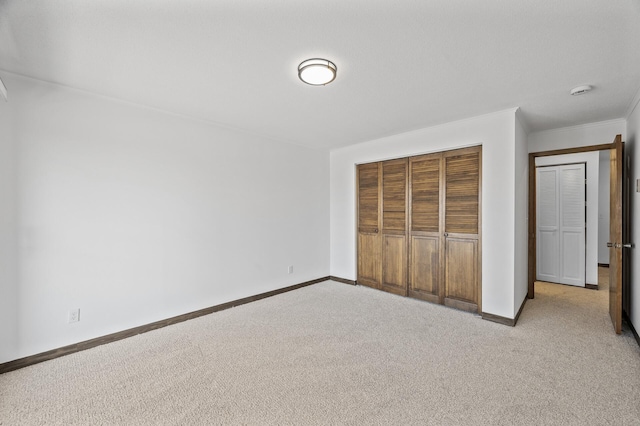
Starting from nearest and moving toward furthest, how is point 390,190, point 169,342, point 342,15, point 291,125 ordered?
point 342,15, point 169,342, point 291,125, point 390,190

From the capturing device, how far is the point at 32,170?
8.12ft

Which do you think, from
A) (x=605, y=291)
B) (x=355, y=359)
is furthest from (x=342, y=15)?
(x=605, y=291)

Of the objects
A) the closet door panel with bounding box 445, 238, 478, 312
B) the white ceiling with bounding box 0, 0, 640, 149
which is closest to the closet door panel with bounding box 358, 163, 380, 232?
the closet door panel with bounding box 445, 238, 478, 312

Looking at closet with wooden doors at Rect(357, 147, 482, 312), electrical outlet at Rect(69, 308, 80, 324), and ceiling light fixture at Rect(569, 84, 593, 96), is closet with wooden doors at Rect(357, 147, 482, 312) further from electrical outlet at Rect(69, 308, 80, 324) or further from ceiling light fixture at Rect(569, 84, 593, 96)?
electrical outlet at Rect(69, 308, 80, 324)

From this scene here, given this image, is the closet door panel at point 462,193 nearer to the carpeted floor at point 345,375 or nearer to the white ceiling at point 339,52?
the white ceiling at point 339,52

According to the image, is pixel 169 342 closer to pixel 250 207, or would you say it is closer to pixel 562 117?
pixel 250 207

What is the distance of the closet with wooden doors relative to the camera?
11.9ft

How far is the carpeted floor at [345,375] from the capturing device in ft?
6.05

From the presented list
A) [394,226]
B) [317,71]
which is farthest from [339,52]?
[394,226]

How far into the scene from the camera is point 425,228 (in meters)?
4.05

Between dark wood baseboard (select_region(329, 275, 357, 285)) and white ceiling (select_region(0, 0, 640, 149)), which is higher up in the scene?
white ceiling (select_region(0, 0, 640, 149))

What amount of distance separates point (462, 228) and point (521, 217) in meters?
0.67

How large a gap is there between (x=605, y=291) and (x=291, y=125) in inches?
211

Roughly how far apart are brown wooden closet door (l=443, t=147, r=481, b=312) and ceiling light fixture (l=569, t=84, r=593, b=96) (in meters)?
1.00
